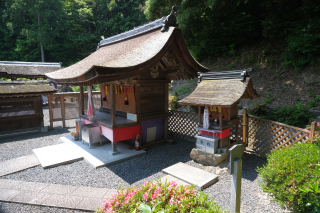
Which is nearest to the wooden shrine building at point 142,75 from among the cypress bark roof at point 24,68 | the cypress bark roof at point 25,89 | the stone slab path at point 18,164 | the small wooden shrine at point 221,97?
the small wooden shrine at point 221,97

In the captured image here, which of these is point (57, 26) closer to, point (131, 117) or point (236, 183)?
point (131, 117)

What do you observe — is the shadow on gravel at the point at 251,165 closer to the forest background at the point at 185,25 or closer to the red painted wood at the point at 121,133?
the red painted wood at the point at 121,133

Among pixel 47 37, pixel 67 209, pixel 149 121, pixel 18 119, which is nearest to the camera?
pixel 67 209

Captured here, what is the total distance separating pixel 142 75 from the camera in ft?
23.4

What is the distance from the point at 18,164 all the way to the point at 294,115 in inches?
445

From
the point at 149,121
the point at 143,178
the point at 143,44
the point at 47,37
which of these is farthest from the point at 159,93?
the point at 47,37

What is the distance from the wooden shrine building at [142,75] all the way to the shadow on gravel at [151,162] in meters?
0.83

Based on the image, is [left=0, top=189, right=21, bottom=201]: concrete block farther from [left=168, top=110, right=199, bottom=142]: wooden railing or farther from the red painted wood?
[left=168, top=110, right=199, bottom=142]: wooden railing

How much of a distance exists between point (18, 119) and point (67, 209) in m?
8.12

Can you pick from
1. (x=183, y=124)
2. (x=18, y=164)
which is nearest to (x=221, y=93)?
(x=183, y=124)

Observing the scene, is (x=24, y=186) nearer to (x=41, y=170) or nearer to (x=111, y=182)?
(x=41, y=170)

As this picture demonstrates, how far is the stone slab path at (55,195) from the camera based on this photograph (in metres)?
3.91

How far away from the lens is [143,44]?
21.3ft

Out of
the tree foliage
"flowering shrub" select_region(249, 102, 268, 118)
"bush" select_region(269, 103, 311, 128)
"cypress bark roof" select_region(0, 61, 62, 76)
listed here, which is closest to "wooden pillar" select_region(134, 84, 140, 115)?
"flowering shrub" select_region(249, 102, 268, 118)
